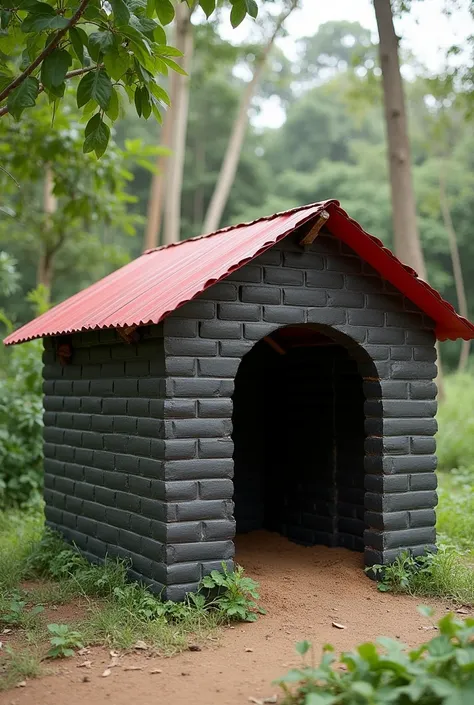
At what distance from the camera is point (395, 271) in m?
6.12

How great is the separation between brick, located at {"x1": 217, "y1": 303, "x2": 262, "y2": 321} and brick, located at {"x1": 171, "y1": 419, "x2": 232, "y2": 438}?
29.4 inches

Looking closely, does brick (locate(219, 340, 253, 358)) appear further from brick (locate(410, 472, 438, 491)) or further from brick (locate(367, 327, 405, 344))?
brick (locate(410, 472, 438, 491))

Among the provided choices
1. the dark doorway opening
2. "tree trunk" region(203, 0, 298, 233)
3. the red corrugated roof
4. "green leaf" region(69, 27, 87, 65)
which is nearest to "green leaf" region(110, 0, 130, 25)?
"green leaf" region(69, 27, 87, 65)

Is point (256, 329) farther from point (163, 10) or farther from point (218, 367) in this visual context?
point (163, 10)

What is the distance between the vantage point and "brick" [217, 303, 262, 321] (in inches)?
222

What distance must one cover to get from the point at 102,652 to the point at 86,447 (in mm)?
2252

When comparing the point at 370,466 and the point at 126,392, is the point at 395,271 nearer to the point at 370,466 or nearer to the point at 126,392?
the point at 370,466

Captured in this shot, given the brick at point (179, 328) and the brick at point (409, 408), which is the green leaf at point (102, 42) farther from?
the brick at point (409, 408)

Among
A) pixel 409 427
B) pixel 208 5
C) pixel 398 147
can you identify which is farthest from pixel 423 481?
pixel 398 147

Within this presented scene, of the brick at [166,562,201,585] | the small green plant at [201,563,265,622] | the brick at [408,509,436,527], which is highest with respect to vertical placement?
the brick at [408,509,436,527]

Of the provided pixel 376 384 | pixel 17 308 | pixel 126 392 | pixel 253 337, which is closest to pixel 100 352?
pixel 126 392

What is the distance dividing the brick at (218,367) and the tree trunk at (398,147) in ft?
24.1

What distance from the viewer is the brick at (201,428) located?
18.0ft

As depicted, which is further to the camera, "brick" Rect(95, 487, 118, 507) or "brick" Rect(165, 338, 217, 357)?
"brick" Rect(95, 487, 118, 507)
